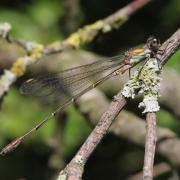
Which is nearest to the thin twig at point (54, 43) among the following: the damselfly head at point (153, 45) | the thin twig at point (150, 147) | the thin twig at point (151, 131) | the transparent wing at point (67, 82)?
the transparent wing at point (67, 82)

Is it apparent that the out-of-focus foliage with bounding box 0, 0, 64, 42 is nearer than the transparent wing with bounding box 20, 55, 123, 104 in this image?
No

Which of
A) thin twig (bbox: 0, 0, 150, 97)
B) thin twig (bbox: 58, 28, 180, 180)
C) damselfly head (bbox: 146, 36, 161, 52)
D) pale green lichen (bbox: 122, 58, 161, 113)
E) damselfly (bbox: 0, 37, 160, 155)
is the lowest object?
thin twig (bbox: 58, 28, 180, 180)

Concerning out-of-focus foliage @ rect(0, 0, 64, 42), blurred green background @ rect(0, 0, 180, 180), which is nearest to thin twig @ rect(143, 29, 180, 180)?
blurred green background @ rect(0, 0, 180, 180)

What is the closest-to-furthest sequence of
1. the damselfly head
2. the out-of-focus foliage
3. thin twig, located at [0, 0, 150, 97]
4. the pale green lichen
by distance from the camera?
the pale green lichen → the damselfly head → thin twig, located at [0, 0, 150, 97] → the out-of-focus foliage

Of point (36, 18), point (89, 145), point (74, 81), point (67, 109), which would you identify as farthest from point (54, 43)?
point (89, 145)

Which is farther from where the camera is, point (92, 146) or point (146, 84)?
point (146, 84)

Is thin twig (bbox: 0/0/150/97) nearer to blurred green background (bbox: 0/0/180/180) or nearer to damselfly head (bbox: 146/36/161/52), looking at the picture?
blurred green background (bbox: 0/0/180/180)

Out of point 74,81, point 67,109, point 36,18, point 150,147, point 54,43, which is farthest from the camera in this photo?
point 36,18

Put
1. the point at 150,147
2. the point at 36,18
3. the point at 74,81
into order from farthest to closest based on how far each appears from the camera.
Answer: the point at 36,18, the point at 74,81, the point at 150,147

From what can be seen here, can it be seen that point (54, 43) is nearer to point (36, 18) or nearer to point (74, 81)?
point (74, 81)
